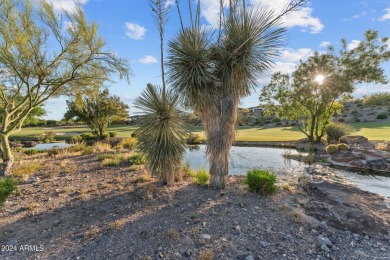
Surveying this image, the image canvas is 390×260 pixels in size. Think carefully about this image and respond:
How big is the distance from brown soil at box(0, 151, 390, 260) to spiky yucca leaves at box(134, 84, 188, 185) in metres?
0.76

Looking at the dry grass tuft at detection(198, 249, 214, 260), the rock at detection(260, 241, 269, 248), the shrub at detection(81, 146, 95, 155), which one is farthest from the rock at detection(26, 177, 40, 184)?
the rock at detection(260, 241, 269, 248)

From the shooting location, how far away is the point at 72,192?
6.12m

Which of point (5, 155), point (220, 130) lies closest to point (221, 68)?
point (220, 130)

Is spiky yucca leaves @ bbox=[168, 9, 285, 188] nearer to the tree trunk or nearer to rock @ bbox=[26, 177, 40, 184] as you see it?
rock @ bbox=[26, 177, 40, 184]

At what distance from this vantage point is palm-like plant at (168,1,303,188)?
5012 mm

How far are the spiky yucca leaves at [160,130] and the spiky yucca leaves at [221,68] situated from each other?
561 millimetres

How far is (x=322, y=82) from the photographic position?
15.9 meters

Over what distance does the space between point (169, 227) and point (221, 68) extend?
3.80 metres

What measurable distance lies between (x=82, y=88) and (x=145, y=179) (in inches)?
320

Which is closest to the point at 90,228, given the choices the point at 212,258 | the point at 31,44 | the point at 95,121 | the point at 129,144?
the point at 212,258

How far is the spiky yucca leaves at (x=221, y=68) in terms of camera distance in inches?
197

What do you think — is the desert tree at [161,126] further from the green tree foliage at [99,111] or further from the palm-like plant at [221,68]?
the green tree foliage at [99,111]

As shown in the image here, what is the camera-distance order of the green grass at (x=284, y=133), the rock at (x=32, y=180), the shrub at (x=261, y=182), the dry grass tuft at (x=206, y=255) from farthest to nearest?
the green grass at (x=284, y=133)
the rock at (x=32, y=180)
the shrub at (x=261, y=182)
the dry grass tuft at (x=206, y=255)

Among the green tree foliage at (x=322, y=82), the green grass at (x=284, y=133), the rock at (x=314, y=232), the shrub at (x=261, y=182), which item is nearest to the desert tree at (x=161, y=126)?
the shrub at (x=261, y=182)
